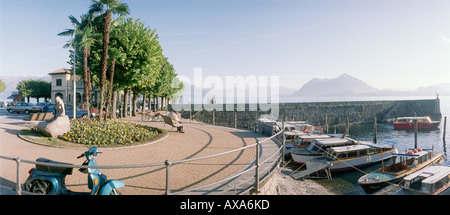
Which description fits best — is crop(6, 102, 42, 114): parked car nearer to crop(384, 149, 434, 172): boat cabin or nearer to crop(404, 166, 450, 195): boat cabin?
crop(384, 149, 434, 172): boat cabin

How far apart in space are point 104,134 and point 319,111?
2373 inches

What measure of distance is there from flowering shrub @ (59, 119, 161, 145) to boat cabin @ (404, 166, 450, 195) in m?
15.5

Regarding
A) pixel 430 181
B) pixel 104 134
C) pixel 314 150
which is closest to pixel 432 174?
pixel 430 181

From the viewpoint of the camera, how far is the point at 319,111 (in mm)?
62469

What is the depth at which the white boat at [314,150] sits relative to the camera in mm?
20891

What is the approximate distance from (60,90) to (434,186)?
61654mm

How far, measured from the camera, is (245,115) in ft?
178

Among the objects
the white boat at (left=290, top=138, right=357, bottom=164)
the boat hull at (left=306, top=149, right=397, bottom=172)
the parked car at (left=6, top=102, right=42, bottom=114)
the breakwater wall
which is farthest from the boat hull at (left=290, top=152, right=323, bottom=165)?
the parked car at (left=6, top=102, right=42, bottom=114)

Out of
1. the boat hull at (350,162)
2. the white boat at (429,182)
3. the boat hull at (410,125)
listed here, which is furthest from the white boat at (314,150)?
the boat hull at (410,125)

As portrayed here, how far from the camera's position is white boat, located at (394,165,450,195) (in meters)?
13.6

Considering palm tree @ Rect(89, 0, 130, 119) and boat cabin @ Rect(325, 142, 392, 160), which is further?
boat cabin @ Rect(325, 142, 392, 160)
